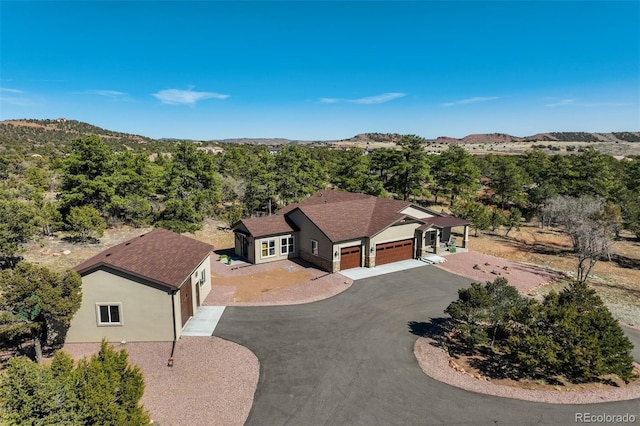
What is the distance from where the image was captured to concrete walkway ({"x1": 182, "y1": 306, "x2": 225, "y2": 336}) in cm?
1797

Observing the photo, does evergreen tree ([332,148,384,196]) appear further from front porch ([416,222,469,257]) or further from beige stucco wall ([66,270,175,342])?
beige stucco wall ([66,270,175,342])

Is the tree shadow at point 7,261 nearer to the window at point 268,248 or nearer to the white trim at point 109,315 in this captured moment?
the white trim at point 109,315

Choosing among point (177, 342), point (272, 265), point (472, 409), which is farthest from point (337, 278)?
point (472, 409)

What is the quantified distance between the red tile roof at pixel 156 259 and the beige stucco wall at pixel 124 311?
57 cm

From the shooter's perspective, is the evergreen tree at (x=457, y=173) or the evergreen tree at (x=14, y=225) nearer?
the evergreen tree at (x=14, y=225)

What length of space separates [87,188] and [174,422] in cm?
3194

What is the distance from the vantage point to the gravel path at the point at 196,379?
1209cm

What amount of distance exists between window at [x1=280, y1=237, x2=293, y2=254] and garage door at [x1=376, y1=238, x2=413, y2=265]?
774 cm

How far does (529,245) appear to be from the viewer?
127 ft

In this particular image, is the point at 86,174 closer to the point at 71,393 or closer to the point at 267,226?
the point at 267,226

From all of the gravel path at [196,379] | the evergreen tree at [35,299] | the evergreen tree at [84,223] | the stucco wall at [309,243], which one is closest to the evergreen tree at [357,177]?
the stucco wall at [309,243]

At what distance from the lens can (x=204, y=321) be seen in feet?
62.9

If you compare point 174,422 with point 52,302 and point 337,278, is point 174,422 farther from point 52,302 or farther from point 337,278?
point 337,278

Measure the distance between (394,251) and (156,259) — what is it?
18.9 meters
